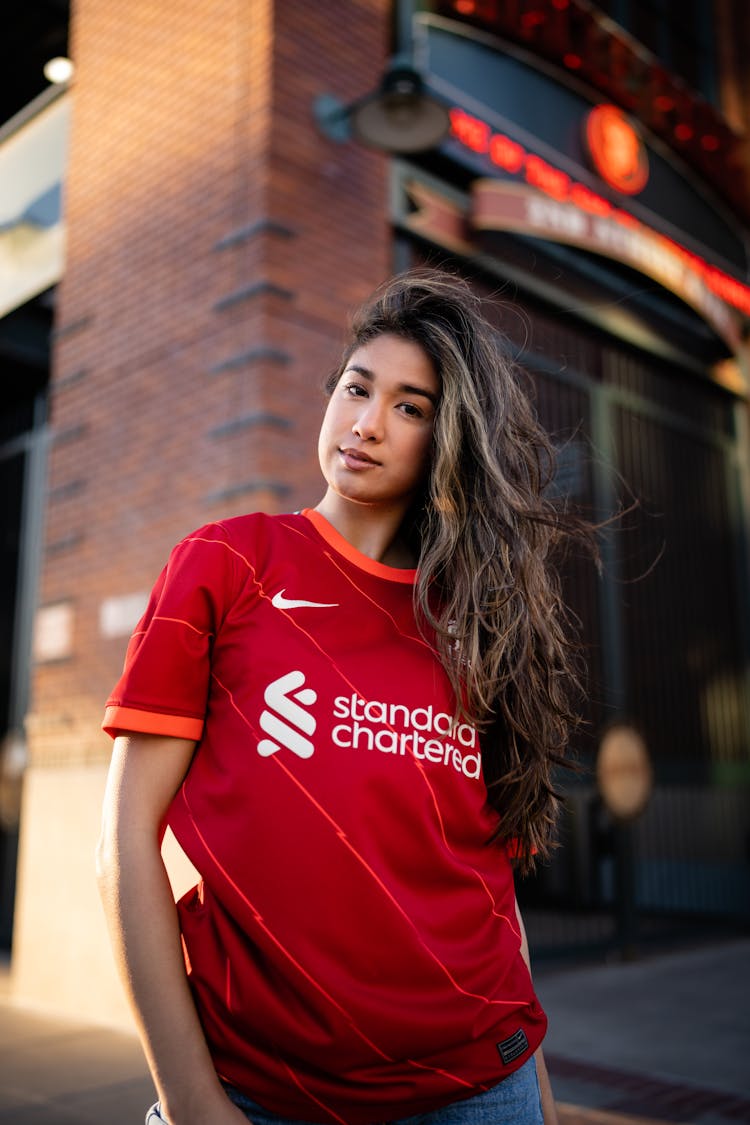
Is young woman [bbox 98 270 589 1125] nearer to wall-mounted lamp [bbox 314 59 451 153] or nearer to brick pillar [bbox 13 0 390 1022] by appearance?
brick pillar [bbox 13 0 390 1022]

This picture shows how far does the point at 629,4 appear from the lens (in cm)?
959

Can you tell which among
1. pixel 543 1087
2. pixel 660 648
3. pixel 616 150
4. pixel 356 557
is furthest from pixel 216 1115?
pixel 616 150

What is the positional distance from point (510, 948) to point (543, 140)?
721cm

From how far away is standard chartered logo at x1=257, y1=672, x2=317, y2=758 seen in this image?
1.28m

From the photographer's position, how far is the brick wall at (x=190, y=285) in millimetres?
5160

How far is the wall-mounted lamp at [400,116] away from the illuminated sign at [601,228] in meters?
1.41

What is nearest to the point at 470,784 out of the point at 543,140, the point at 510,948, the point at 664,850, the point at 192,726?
the point at 510,948

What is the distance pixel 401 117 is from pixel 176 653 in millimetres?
4574

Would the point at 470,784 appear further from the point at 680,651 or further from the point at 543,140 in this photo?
the point at 680,651

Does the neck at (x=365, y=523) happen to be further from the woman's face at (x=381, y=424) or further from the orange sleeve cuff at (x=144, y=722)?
the orange sleeve cuff at (x=144, y=722)

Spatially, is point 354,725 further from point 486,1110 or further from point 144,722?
point 486,1110

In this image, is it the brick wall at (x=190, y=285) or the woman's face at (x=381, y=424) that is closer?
the woman's face at (x=381, y=424)

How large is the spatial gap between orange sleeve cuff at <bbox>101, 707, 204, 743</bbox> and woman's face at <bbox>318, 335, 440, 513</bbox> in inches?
18.7

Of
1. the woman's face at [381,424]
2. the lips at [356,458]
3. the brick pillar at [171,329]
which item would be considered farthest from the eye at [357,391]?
the brick pillar at [171,329]
